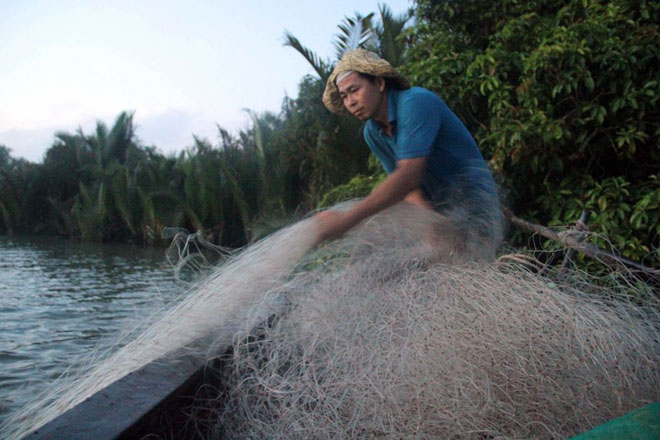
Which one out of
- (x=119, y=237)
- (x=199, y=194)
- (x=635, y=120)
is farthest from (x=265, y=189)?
(x=635, y=120)

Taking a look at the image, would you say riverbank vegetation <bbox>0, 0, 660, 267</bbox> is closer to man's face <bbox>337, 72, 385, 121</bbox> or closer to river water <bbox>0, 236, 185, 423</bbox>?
man's face <bbox>337, 72, 385, 121</bbox>

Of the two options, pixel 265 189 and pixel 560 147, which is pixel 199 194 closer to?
pixel 265 189

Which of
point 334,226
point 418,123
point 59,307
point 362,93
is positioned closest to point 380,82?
point 362,93

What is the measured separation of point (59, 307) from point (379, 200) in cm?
622

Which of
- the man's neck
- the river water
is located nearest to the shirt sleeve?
the man's neck

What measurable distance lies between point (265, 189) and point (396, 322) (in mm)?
14086

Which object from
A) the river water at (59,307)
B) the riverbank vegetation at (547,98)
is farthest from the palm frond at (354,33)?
the river water at (59,307)

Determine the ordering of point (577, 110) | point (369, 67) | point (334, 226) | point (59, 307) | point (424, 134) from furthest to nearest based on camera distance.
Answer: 1. point (59, 307)
2. point (577, 110)
3. point (369, 67)
4. point (424, 134)
5. point (334, 226)

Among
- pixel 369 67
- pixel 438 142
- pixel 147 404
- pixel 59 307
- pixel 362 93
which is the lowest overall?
pixel 59 307

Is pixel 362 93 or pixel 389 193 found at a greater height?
pixel 362 93

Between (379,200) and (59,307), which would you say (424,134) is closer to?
(379,200)

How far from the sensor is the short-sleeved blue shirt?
2.31 metres

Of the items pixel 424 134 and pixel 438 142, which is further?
pixel 438 142

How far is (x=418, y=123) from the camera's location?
229 centimetres
